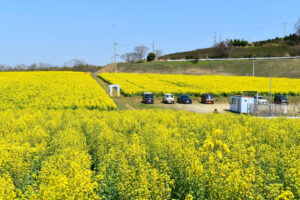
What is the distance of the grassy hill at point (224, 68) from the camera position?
8681 centimetres

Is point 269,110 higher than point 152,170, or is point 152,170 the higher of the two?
point 152,170

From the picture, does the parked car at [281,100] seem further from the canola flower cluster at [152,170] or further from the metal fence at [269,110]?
the canola flower cluster at [152,170]

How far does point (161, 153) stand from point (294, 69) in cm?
8858

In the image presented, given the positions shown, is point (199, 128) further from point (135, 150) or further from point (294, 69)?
point (294, 69)

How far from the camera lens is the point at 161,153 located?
10578 mm

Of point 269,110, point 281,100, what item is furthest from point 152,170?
point 281,100

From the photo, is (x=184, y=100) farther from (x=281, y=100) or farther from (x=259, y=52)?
(x=259, y=52)

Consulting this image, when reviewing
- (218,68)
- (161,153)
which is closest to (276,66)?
(218,68)

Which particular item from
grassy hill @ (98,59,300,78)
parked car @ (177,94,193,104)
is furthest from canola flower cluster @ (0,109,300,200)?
grassy hill @ (98,59,300,78)

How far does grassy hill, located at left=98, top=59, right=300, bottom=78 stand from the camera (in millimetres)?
86812

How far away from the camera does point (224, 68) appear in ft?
324

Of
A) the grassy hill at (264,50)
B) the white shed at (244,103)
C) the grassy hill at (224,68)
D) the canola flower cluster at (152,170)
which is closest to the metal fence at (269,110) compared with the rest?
the white shed at (244,103)

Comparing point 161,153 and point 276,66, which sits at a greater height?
point 276,66

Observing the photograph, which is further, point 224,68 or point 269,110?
point 224,68
